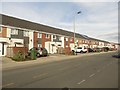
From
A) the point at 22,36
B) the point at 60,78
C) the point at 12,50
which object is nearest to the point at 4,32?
the point at 22,36

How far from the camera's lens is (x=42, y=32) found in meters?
58.8

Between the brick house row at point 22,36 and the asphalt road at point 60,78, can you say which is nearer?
the asphalt road at point 60,78

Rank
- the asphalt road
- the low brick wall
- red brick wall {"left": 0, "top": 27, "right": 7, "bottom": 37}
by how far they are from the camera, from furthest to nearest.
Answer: red brick wall {"left": 0, "top": 27, "right": 7, "bottom": 37} → the low brick wall → the asphalt road

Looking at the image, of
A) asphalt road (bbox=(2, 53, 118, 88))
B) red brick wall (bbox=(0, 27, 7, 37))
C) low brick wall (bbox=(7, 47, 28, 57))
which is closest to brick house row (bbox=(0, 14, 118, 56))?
red brick wall (bbox=(0, 27, 7, 37))

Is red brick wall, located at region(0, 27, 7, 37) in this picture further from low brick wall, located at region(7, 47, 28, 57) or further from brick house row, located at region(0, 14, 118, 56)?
low brick wall, located at region(7, 47, 28, 57)

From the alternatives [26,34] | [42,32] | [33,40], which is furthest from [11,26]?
[42,32]

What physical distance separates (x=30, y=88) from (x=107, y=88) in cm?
361

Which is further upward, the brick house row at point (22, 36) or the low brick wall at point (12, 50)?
the brick house row at point (22, 36)

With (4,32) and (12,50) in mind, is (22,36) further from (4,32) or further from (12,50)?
(12,50)

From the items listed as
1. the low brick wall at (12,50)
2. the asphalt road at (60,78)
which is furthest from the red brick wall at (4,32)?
the asphalt road at (60,78)

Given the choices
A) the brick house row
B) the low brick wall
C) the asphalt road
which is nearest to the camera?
the asphalt road

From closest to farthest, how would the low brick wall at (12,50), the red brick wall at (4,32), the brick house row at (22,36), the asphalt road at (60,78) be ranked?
1. the asphalt road at (60,78)
2. the low brick wall at (12,50)
3. the red brick wall at (4,32)
4. the brick house row at (22,36)

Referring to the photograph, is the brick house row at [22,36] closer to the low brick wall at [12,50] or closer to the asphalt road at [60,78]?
the low brick wall at [12,50]

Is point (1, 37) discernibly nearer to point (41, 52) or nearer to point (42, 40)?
point (41, 52)
